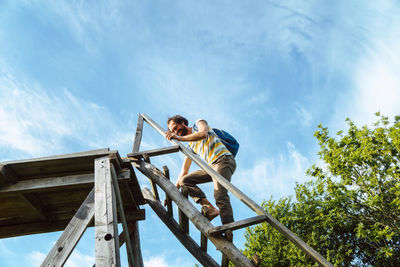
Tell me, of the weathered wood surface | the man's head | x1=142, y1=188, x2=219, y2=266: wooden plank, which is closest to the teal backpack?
the man's head

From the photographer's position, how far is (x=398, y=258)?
15.9m

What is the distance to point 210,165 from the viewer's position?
4.58m

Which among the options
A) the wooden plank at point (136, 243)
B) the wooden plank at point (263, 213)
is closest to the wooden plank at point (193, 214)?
the wooden plank at point (263, 213)

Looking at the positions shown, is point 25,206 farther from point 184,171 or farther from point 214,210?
point 214,210

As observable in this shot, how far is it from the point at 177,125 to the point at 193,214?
186 cm

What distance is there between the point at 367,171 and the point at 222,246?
14292mm

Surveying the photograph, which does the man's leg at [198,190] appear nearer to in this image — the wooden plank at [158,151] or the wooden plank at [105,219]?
the wooden plank at [158,151]

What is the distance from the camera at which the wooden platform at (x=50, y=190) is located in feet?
13.9

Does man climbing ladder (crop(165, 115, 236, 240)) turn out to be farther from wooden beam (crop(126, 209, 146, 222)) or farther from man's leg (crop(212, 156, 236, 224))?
wooden beam (crop(126, 209, 146, 222))

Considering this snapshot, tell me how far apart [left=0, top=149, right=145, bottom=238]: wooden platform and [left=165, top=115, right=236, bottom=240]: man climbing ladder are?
37.6 inches

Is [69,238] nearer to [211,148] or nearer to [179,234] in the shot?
[179,234]

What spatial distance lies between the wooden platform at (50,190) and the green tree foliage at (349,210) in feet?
40.7

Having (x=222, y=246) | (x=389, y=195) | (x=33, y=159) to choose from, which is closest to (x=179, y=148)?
(x=222, y=246)

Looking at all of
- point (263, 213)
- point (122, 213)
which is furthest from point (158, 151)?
point (263, 213)
